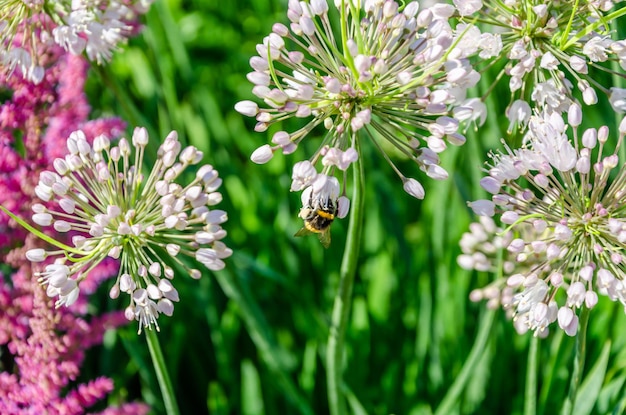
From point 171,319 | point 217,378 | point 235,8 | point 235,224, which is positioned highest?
point 235,8

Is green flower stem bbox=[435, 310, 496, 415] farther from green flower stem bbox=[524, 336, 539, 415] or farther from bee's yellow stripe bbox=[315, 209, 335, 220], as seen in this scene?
bee's yellow stripe bbox=[315, 209, 335, 220]

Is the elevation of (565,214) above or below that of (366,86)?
below

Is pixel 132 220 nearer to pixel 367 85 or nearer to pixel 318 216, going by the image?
pixel 318 216

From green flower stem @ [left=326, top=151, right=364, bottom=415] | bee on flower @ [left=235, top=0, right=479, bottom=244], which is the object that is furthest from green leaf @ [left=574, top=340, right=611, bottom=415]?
bee on flower @ [left=235, top=0, right=479, bottom=244]

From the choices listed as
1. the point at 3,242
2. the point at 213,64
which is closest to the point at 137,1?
the point at 3,242

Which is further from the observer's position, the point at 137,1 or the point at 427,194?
the point at 427,194

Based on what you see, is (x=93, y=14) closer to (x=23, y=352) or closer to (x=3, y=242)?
(x=3, y=242)

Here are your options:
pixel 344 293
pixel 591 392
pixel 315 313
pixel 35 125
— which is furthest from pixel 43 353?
pixel 591 392
